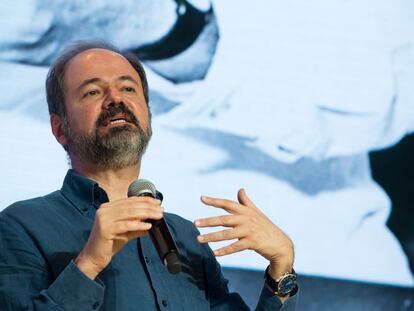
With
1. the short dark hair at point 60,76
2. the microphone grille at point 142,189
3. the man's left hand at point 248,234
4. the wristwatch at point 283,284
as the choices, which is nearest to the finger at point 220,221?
the man's left hand at point 248,234

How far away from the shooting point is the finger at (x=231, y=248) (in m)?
1.57

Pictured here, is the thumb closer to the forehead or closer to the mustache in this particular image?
the mustache

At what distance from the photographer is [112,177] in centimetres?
186

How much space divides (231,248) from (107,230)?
295mm

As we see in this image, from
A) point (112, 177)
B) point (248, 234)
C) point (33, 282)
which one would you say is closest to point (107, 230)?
point (33, 282)

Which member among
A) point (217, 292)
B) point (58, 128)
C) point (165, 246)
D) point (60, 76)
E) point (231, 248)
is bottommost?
point (217, 292)

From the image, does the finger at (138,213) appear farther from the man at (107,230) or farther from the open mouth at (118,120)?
the open mouth at (118,120)

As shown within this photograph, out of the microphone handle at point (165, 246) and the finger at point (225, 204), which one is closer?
the microphone handle at point (165, 246)

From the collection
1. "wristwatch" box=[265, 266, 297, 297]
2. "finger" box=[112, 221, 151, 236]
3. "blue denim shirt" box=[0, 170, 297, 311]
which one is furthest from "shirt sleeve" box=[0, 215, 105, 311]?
"wristwatch" box=[265, 266, 297, 297]

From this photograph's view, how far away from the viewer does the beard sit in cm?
180

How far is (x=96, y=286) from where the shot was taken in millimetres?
1474

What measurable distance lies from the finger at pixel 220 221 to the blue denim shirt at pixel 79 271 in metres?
0.23

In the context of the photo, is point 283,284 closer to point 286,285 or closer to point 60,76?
point 286,285

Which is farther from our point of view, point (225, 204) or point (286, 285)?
point (286, 285)
